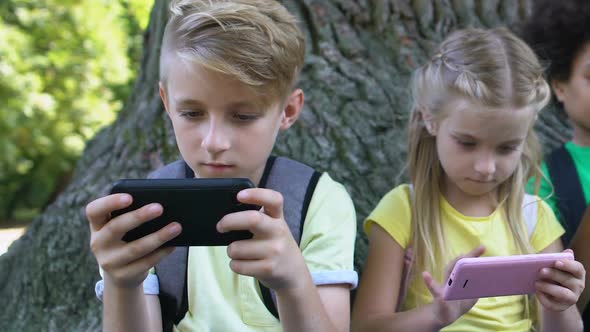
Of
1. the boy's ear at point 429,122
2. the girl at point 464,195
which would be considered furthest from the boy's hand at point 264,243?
the boy's ear at point 429,122

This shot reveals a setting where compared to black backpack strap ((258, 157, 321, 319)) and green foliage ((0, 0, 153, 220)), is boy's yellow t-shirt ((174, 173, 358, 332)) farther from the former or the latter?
green foliage ((0, 0, 153, 220))

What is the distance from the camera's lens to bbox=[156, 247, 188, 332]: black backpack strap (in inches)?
81.4

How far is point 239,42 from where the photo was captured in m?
1.89

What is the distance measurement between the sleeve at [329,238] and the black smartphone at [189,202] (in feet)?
1.24

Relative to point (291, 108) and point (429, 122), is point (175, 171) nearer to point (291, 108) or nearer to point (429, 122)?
point (291, 108)

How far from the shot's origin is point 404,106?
3.16 meters

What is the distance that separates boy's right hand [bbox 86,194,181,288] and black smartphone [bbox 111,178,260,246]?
0.02 meters

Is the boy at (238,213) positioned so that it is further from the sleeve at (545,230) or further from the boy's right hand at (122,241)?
the sleeve at (545,230)

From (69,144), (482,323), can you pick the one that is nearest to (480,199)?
(482,323)

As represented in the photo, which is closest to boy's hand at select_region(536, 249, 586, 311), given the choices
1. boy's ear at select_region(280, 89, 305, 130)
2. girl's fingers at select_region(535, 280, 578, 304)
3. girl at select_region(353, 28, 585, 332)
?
girl's fingers at select_region(535, 280, 578, 304)

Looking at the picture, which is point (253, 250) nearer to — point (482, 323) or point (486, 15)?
point (482, 323)

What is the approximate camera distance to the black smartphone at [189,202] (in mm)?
1611

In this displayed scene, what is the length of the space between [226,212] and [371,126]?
4.98 ft

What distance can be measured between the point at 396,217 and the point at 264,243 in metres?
0.84
